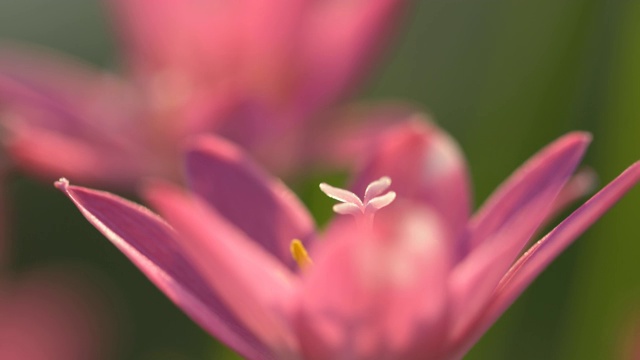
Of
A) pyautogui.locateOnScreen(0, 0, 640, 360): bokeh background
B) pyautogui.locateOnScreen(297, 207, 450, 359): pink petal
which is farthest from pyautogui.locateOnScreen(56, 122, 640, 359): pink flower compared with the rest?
pyautogui.locateOnScreen(0, 0, 640, 360): bokeh background

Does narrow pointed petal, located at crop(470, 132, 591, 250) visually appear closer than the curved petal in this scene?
Yes

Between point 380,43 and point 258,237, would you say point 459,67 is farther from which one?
point 258,237

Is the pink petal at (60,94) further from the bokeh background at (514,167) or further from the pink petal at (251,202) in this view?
the pink petal at (251,202)

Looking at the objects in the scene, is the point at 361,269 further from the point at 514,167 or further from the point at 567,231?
the point at 514,167

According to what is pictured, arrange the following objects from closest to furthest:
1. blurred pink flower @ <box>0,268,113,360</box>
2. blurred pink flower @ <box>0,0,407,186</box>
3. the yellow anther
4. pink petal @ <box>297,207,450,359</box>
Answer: pink petal @ <box>297,207,450,359</box> → the yellow anther → blurred pink flower @ <box>0,268,113,360</box> → blurred pink flower @ <box>0,0,407,186</box>

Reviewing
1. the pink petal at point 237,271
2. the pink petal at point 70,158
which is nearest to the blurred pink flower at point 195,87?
the pink petal at point 70,158

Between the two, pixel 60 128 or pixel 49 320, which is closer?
pixel 49 320

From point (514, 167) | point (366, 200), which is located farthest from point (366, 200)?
point (514, 167)

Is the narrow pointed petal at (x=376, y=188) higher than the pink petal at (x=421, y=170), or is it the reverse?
the pink petal at (x=421, y=170)

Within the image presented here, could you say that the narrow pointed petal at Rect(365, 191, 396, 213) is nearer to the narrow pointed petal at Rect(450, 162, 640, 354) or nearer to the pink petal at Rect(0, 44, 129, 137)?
the narrow pointed petal at Rect(450, 162, 640, 354)
